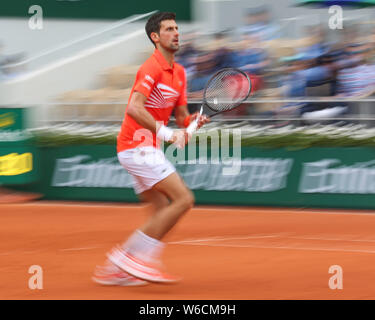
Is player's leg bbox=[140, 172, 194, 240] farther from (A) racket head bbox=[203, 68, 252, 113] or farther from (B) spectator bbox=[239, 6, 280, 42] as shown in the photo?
(B) spectator bbox=[239, 6, 280, 42]

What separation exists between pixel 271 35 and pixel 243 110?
4.67 feet

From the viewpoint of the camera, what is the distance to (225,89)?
6469 millimetres

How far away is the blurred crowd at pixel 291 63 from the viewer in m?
11.1

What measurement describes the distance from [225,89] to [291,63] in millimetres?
5366

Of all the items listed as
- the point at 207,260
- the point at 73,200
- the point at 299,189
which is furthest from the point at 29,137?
the point at 207,260

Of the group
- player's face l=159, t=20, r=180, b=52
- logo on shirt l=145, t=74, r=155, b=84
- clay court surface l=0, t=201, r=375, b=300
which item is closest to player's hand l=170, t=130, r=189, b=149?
logo on shirt l=145, t=74, r=155, b=84

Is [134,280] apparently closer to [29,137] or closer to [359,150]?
[359,150]

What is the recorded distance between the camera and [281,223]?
384 inches

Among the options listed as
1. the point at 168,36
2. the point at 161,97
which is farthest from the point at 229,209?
the point at 168,36

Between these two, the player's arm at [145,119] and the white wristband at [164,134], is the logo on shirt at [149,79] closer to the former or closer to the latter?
the player's arm at [145,119]

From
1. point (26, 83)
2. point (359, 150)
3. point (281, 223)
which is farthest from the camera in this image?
point (26, 83)

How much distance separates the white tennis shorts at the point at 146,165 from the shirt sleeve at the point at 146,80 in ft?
1.41

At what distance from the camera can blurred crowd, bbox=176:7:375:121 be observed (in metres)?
11.1

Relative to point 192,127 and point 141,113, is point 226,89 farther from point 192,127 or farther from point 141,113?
point 141,113
